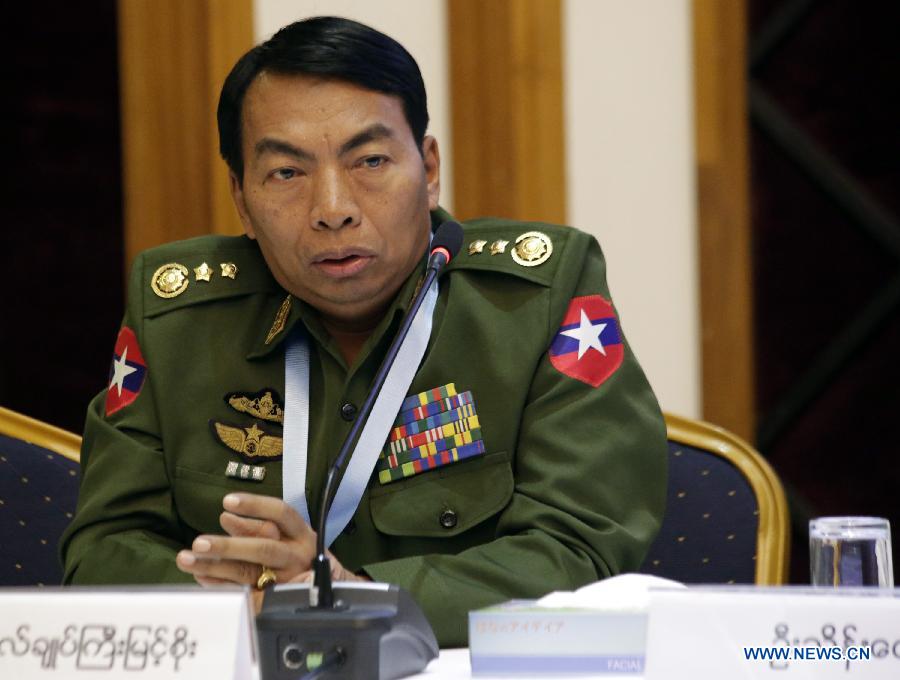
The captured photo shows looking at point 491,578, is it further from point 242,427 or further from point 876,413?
point 876,413

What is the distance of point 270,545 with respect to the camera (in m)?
1.45

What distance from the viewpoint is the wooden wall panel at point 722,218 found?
2943mm

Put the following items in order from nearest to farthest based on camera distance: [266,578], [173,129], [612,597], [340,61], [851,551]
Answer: [612,597] → [851,551] → [266,578] → [340,61] → [173,129]

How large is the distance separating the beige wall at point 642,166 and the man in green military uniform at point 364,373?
97 centimetres

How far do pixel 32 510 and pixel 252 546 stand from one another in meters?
0.66

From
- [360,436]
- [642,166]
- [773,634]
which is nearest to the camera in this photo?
[773,634]

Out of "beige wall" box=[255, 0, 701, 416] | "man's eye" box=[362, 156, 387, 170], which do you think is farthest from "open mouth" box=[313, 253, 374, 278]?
"beige wall" box=[255, 0, 701, 416]

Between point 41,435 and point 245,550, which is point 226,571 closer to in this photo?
point 245,550

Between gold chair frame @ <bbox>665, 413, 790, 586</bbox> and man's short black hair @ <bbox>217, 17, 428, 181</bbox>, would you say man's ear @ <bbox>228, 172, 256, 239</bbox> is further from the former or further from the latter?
gold chair frame @ <bbox>665, 413, 790, 586</bbox>

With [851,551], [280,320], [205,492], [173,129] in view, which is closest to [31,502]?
[205,492]

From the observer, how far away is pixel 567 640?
44.3 inches

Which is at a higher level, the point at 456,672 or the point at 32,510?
the point at 32,510

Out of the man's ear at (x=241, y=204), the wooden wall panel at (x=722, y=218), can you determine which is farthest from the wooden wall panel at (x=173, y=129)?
the wooden wall panel at (x=722, y=218)

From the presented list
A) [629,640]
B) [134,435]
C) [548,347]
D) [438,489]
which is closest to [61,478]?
[134,435]
